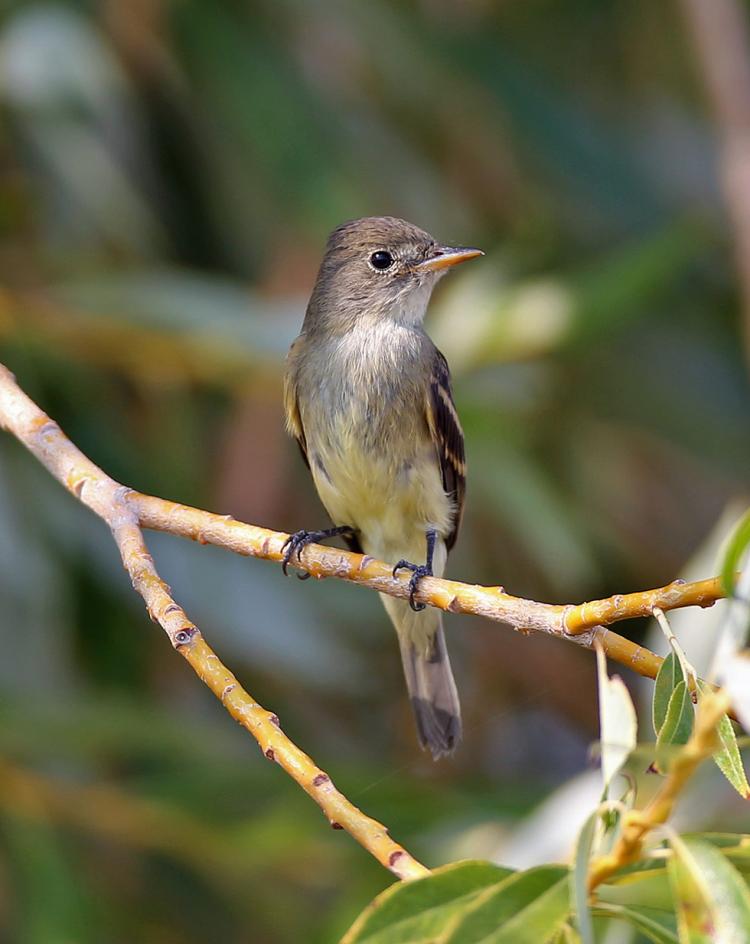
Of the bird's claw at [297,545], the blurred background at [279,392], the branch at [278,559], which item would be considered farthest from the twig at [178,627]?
the blurred background at [279,392]

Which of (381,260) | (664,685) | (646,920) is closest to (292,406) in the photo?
(381,260)

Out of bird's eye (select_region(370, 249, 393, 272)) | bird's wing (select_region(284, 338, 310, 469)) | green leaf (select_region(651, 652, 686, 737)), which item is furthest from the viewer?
bird's eye (select_region(370, 249, 393, 272))

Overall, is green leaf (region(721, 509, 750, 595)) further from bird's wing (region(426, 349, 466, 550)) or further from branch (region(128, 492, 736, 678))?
bird's wing (region(426, 349, 466, 550))

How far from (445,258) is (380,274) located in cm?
22

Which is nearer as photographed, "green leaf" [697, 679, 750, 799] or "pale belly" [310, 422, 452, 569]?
"green leaf" [697, 679, 750, 799]

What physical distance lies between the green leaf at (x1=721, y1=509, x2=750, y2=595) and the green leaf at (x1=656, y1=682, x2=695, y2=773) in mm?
251

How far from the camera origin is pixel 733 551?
142 centimetres

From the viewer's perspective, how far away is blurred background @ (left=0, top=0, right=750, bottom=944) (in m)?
4.10

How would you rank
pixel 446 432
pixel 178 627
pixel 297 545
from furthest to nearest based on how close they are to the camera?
pixel 446 432, pixel 297 545, pixel 178 627

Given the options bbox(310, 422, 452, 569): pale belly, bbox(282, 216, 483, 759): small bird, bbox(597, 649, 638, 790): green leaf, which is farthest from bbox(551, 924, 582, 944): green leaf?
bbox(310, 422, 452, 569): pale belly

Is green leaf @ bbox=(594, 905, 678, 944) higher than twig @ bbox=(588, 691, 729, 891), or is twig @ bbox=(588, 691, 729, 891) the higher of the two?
twig @ bbox=(588, 691, 729, 891)

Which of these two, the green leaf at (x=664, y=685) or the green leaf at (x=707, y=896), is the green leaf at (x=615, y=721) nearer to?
the green leaf at (x=707, y=896)

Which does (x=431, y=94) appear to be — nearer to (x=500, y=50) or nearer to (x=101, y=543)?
(x=500, y=50)

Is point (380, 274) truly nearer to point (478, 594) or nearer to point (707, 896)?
point (478, 594)
